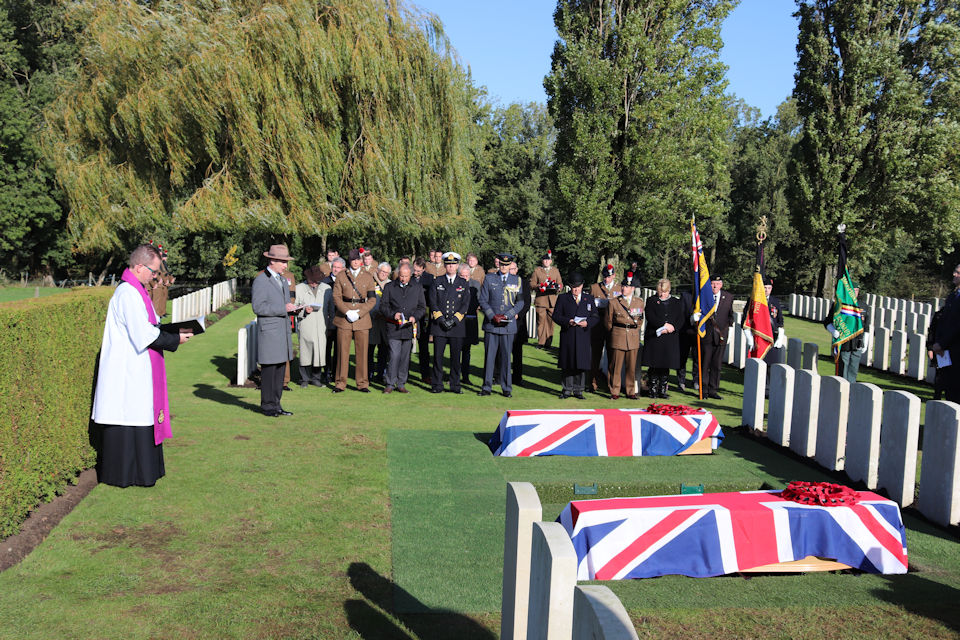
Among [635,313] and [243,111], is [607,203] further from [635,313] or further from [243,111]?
[635,313]

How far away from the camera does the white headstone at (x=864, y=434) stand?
7.21m

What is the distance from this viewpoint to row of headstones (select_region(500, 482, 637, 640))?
2178mm

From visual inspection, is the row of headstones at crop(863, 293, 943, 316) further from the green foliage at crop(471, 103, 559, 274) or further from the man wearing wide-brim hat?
the green foliage at crop(471, 103, 559, 274)

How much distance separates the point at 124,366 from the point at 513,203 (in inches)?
1818

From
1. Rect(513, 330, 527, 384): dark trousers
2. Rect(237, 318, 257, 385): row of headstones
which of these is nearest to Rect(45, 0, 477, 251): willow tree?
Rect(237, 318, 257, 385): row of headstones

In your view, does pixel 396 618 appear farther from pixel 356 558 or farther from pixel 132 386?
pixel 132 386

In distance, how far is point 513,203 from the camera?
51688 millimetres

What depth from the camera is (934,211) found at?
102 ft

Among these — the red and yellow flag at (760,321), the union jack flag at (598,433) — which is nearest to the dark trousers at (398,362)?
the union jack flag at (598,433)

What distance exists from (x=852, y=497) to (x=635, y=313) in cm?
712

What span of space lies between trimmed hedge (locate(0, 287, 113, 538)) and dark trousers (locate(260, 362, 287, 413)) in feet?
9.46

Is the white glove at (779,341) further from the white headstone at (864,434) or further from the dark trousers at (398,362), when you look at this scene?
the dark trousers at (398,362)

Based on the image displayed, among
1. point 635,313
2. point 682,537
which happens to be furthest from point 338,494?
point 635,313

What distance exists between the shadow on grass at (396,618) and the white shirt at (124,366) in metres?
2.99
